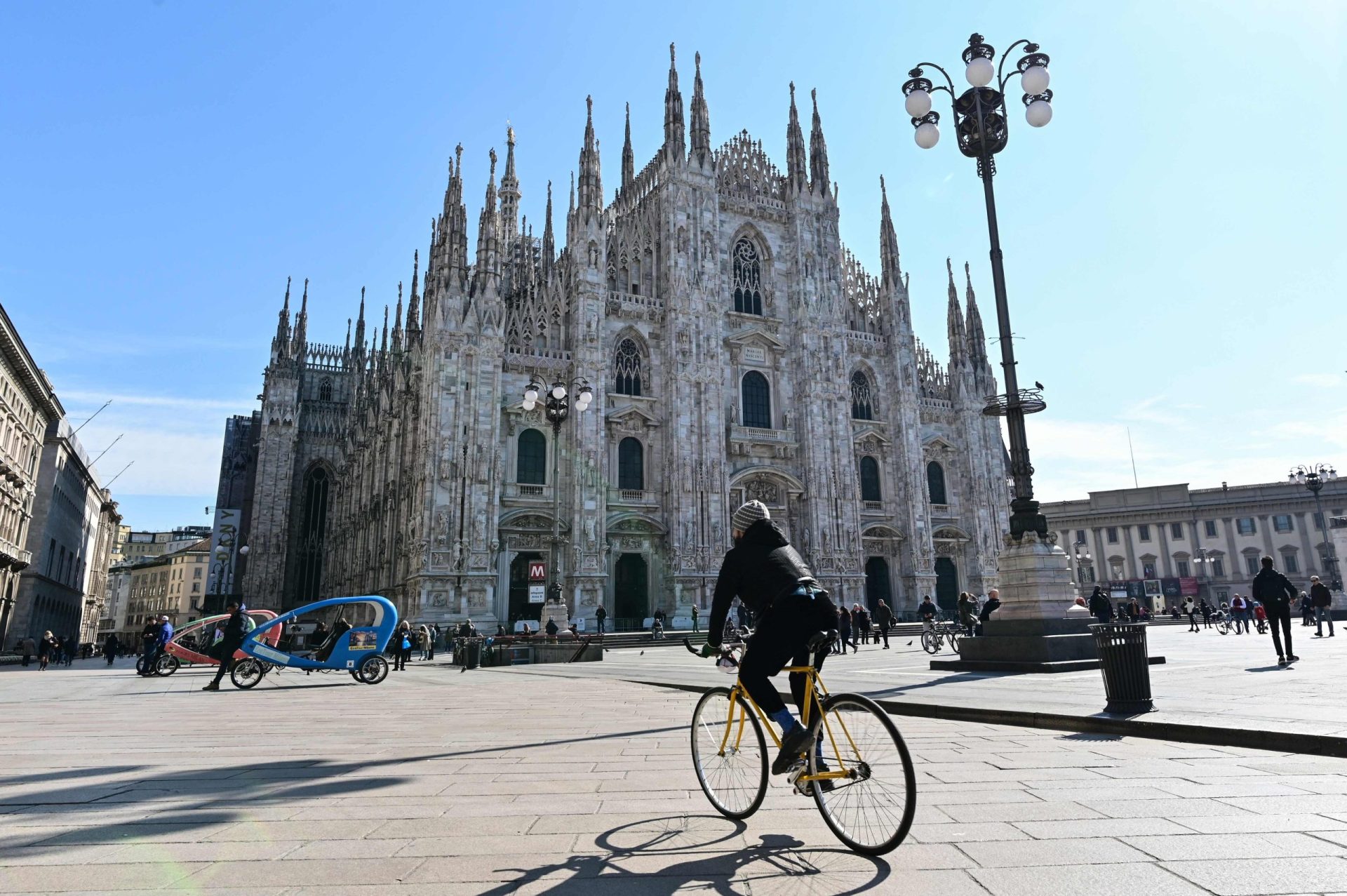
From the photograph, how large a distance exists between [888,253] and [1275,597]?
33769mm

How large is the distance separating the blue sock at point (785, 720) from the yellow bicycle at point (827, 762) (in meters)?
0.07

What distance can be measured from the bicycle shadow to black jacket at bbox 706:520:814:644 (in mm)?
924

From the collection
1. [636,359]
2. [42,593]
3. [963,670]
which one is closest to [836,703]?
[963,670]

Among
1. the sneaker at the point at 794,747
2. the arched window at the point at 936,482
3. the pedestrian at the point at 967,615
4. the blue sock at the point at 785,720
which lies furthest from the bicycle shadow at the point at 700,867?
the arched window at the point at 936,482

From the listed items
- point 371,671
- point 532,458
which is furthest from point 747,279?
point 371,671

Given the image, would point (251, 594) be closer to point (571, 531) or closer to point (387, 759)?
point (571, 531)

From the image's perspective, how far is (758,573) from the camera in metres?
4.04

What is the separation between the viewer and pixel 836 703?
12.2 ft

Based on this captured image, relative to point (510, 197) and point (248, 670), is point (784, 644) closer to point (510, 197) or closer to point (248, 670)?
point (248, 670)

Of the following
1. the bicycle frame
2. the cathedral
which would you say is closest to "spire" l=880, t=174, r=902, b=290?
the cathedral

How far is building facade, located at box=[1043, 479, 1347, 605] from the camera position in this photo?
6344 cm

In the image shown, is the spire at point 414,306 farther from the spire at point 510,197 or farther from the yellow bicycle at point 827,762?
the yellow bicycle at point 827,762

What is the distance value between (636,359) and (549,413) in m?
16.8

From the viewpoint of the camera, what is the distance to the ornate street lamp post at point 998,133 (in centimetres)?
1406
